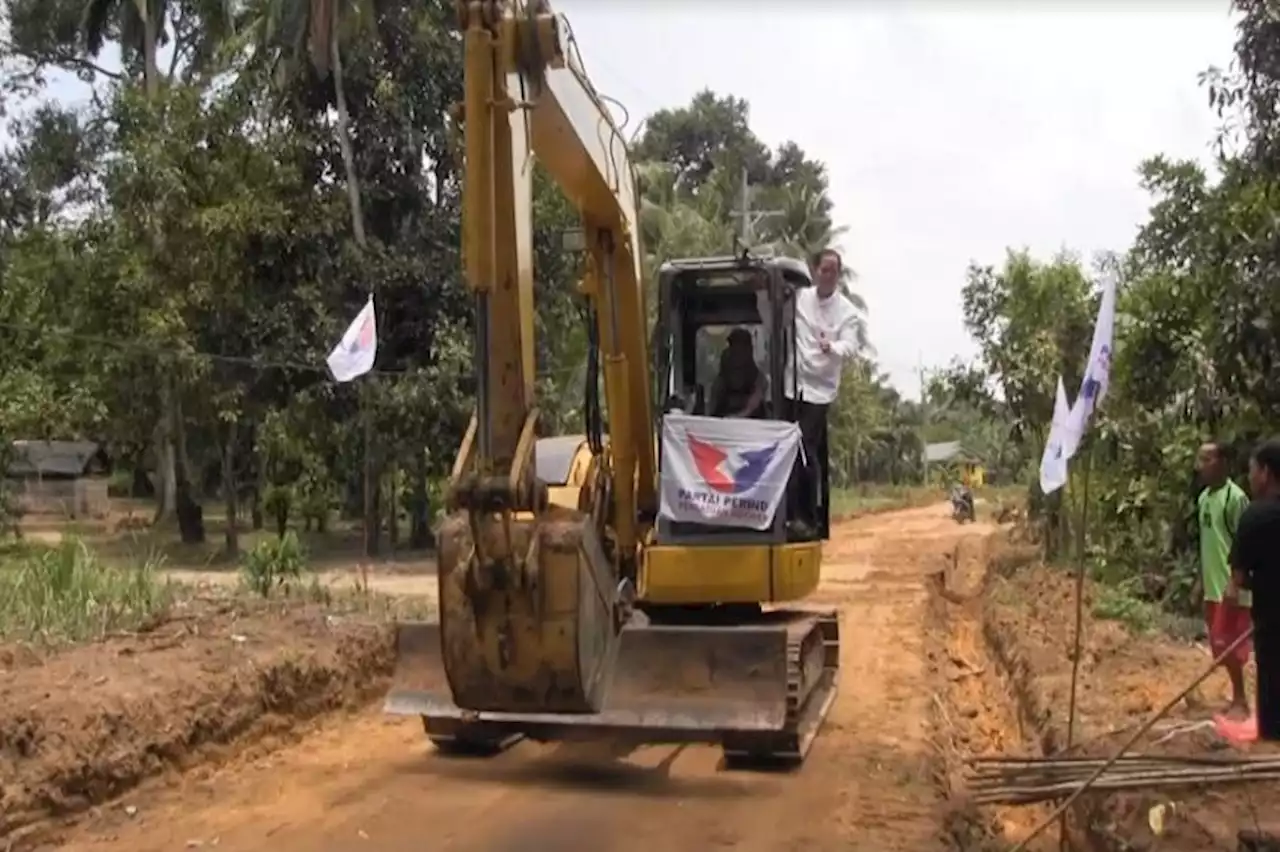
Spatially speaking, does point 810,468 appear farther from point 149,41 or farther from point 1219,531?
point 149,41

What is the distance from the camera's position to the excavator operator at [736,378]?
9578mm

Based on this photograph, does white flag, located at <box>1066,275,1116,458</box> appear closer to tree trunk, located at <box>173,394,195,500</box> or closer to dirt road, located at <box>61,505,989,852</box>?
dirt road, located at <box>61,505,989,852</box>

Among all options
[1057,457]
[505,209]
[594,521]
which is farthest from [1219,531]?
[505,209]

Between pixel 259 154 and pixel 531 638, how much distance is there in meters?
20.0

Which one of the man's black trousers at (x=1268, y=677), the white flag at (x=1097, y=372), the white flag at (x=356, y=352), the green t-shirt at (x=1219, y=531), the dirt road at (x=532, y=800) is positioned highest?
the white flag at (x=356, y=352)

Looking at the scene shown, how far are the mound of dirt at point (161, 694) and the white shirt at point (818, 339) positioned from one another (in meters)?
4.36

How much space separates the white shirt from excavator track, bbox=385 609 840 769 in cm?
181

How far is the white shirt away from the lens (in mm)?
9445

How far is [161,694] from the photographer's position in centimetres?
916

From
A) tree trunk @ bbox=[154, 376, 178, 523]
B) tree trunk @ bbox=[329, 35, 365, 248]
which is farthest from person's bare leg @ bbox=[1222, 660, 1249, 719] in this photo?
tree trunk @ bbox=[154, 376, 178, 523]

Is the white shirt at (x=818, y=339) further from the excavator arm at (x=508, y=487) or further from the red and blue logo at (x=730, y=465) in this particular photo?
the excavator arm at (x=508, y=487)

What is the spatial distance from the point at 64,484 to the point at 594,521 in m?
41.5

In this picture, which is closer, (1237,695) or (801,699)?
(1237,695)

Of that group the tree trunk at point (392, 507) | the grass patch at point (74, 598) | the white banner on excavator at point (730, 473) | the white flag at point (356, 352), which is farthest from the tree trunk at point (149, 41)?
the white banner on excavator at point (730, 473)
